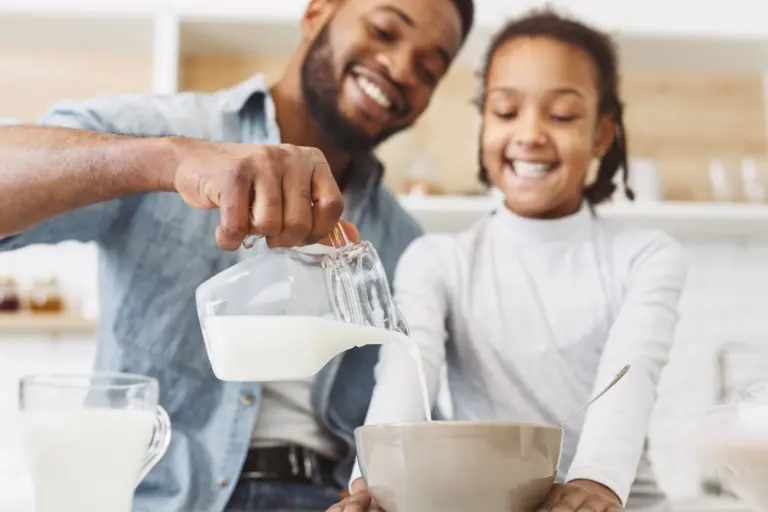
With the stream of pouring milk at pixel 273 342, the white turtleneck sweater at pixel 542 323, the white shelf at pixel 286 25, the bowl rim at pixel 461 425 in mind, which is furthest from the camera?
the white shelf at pixel 286 25

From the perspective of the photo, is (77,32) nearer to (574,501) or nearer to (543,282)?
(543,282)

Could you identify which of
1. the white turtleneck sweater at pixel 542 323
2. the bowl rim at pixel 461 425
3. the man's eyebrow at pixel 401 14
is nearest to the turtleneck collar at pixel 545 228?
the white turtleneck sweater at pixel 542 323

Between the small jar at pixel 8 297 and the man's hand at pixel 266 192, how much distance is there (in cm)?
113

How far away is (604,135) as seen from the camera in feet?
4.15

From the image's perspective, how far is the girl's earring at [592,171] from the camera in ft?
4.05

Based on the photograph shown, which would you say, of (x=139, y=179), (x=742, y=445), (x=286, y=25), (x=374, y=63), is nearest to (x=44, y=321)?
(x=286, y=25)

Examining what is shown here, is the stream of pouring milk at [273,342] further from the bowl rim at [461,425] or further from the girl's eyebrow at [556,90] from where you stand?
the girl's eyebrow at [556,90]

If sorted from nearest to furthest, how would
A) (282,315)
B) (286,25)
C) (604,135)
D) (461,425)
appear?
1. (461,425)
2. (282,315)
3. (604,135)
4. (286,25)

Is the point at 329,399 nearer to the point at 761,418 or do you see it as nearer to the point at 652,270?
the point at 652,270

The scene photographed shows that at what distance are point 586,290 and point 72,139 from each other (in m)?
0.70

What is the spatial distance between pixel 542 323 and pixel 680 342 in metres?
0.50

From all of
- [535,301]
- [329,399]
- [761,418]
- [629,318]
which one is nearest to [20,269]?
[329,399]

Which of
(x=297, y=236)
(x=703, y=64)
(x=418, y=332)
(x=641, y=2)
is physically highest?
(x=641, y=2)

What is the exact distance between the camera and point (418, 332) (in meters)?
1.10
